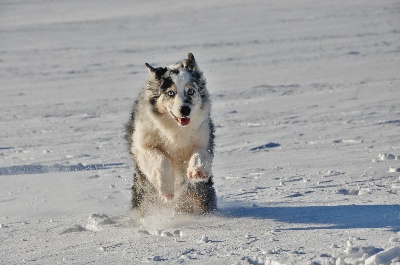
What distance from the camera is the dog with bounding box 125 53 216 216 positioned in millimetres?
5484

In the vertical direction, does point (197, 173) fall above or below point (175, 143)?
below

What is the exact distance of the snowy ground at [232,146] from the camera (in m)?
4.50

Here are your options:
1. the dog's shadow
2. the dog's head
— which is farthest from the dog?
the dog's shadow

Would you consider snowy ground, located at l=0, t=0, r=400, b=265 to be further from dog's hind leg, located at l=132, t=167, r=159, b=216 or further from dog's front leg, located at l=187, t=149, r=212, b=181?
dog's front leg, located at l=187, t=149, r=212, b=181

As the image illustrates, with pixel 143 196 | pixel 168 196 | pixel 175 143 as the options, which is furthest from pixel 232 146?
pixel 168 196

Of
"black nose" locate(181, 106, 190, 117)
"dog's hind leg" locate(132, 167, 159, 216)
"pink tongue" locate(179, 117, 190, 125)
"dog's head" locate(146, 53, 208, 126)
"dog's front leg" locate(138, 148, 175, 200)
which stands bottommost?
"dog's hind leg" locate(132, 167, 159, 216)

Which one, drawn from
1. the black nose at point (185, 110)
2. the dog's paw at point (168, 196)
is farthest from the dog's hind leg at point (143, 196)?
the black nose at point (185, 110)

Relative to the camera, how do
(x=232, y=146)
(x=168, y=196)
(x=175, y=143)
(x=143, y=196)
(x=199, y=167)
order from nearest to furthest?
(x=199, y=167) → (x=168, y=196) → (x=175, y=143) → (x=143, y=196) → (x=232, y=146)

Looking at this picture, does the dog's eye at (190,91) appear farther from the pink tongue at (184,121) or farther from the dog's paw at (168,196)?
the dog's paw at (168,196)

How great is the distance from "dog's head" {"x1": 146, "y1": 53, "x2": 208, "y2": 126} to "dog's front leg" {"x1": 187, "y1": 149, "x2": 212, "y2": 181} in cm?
26

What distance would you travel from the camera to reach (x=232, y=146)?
30.8 feet

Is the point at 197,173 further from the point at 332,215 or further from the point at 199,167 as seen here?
the point at 332,215

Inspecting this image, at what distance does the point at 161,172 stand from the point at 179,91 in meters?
0.64

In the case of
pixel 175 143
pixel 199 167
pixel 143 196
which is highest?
pixel 175 143
